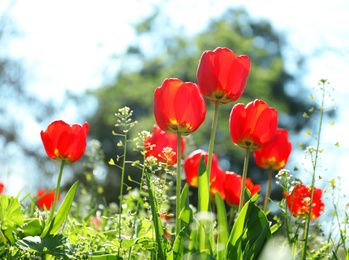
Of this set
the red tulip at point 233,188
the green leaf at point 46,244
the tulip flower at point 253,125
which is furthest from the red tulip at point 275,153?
the green leaf at point 46,244

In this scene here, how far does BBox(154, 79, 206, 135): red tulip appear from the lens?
4.49 feet

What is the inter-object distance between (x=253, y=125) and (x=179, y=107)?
293mm

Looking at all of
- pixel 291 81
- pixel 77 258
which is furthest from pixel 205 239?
pixel 291 81

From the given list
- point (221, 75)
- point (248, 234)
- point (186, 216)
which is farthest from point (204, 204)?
point (221, 75)

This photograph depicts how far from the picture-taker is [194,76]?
1775 cm

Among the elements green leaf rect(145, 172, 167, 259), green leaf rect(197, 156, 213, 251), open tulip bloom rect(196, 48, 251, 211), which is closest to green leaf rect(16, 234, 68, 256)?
green leaf rect(145, 172, 167, 259)

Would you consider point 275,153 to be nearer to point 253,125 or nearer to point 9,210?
point 253,125

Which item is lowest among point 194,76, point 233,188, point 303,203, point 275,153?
point 303,203

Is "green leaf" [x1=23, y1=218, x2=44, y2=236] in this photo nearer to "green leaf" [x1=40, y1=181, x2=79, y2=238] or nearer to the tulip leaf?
"green leaf" [x1=40, y1=181, x2=79, y2=238]

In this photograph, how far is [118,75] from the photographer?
21016mm

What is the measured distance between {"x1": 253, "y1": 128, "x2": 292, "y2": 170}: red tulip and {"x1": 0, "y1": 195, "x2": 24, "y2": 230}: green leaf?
1056mm

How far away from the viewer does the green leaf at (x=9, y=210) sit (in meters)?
1.29

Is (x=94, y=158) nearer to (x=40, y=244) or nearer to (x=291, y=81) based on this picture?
(x=40, y=244)

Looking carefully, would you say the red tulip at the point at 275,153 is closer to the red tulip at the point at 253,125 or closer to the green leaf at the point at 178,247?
the red tulip at the point at 253,125
